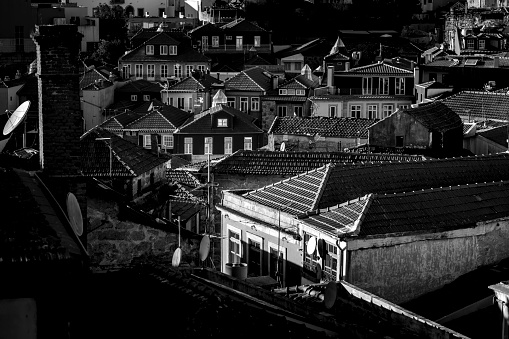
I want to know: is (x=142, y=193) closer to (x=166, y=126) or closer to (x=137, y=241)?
(x=137, y=241)

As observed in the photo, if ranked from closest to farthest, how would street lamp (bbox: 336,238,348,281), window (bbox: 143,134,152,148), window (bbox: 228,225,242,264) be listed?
street lamp (bbox: 336,238,348,281)
window (bbox: 228,225,242,264)
window (bbox: 143,134,152,148)

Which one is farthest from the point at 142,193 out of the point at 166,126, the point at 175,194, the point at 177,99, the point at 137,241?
the point at 177,99

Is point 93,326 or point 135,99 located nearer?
point 93,326

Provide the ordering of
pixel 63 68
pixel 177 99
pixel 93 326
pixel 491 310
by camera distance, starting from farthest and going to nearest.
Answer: pixel 177 99 → pixel 491 310 → pixel 63 68 → pixel 93 326

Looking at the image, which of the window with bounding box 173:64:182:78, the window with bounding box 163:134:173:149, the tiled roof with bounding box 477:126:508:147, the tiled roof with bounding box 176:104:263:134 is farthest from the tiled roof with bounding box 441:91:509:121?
the window with bounding box 173:64:182:78

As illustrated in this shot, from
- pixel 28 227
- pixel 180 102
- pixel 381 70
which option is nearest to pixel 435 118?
pixel 381 70

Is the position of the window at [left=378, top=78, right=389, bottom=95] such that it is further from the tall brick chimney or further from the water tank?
the tall brick chimney
